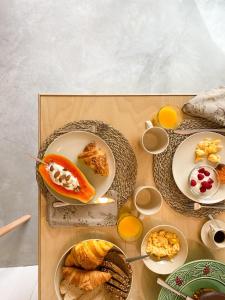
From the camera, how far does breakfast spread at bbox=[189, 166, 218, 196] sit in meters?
1.23

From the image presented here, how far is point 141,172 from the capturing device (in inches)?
49.8

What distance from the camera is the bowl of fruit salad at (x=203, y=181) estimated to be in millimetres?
1230

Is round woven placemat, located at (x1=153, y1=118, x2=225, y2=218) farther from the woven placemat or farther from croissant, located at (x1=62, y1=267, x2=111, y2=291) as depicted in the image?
croissant, located at (x1=62, y1=267, x2=111, y2=291)

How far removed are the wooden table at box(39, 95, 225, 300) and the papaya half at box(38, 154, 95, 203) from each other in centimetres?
8

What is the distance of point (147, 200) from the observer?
126cm

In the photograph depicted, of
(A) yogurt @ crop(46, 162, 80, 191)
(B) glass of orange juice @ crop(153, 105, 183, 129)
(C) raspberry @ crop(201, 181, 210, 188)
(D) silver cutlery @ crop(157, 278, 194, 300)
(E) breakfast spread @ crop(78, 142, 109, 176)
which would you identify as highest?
(B) glass of orange juice @ crop(153, 105, 183, 129)

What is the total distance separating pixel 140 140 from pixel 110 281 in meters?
0.49

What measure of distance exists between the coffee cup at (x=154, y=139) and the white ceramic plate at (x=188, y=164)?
0.08 metres

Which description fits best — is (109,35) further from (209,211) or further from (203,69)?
(209,211)

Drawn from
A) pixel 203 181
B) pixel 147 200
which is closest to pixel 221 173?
pixel 203 181

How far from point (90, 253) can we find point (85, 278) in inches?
3.2

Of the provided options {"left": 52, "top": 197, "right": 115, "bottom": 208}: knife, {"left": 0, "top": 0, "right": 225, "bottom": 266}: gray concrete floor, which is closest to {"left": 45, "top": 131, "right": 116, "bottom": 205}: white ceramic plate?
{"left": 52, "top": 197, "right": 115, "bottom": 208}: knife

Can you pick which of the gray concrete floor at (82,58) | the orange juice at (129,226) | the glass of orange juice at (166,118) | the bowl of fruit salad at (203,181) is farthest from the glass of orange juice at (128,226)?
the gray concrete floor at (82,58)

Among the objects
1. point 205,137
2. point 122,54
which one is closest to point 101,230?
point 205,137
